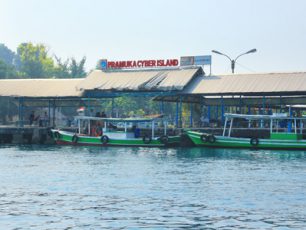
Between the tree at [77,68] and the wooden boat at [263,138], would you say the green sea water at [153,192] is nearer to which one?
the wooden boat at [263,138]

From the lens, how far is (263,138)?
6594 centimetres

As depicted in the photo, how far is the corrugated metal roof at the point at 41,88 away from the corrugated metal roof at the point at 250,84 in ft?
45.5

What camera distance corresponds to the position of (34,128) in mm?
76750

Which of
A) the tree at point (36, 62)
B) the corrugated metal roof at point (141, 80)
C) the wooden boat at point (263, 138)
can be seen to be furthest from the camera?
the tree at point (36, 62)

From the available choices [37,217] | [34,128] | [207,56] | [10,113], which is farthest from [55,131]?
[37,217]

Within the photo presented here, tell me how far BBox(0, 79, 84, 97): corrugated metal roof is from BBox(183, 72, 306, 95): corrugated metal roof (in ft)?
45.5

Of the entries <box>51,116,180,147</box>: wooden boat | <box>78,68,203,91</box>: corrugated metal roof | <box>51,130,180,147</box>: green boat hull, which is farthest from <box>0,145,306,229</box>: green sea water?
<box>78,68,203,91</box>: corrugated metal roof

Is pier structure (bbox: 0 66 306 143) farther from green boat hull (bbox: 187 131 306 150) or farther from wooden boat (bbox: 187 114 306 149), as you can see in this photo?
green boat hull (bbox: 187 131 306 150)

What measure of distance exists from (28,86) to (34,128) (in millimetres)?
9089

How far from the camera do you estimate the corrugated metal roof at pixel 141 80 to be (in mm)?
72688

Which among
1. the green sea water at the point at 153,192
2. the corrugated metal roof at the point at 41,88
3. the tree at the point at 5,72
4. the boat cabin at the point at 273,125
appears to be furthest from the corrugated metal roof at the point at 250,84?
the tree at the point at 5,72

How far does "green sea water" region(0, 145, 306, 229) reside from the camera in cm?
2758

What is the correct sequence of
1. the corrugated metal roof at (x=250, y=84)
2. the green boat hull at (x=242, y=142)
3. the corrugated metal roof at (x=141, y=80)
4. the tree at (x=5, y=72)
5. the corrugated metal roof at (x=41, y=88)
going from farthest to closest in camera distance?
the tree at (x=5, y=72)
the corrugated metal roof at (x=41, y=88)
the corrugated metal roof at (x=141, y=80)
the corrugated metal roof at (x=250, y=84)
the green boat hull at (x=242, y=142)

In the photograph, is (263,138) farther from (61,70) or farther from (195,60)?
(61,70)
